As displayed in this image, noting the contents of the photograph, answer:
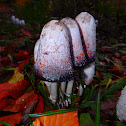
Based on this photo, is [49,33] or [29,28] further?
[29,28]

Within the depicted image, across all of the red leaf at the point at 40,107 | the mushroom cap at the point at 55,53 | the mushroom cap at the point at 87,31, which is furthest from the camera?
the red leaf at the point at 40,107

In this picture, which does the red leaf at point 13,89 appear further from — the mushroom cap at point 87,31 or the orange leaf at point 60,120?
the mushroom cap at point 87,31

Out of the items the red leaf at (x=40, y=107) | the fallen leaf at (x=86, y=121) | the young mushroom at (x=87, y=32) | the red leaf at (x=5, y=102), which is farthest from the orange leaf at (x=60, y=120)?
the young mushroom at (x=87, y=32)

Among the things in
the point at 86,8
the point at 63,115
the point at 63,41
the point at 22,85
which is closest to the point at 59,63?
the point at 63,41

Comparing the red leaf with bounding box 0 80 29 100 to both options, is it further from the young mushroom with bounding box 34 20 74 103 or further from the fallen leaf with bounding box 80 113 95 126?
the fallen leaf with bounding box 80 113 95 126

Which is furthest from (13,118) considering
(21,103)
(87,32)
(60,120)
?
(87,32)

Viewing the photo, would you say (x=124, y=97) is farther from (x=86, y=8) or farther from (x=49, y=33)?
(x=86, y=8)

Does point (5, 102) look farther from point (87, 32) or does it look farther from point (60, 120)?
point (87, 32)
